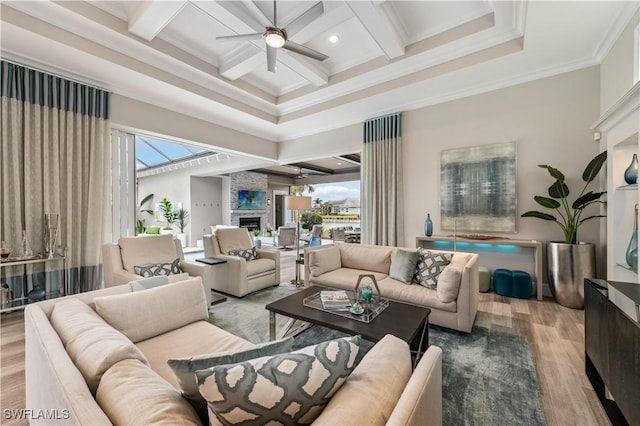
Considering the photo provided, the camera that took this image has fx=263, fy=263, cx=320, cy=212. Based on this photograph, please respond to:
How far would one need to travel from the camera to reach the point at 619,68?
9.18ft

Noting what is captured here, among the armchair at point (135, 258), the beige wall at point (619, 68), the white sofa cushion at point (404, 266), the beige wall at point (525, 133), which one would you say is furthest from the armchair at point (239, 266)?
the beige wall at point (619, 68)

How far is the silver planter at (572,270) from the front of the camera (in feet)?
10.2

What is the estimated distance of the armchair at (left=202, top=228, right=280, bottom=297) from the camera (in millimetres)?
3693

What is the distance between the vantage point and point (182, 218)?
30.7ft

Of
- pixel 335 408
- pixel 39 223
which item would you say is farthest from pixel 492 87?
pixel 39 223

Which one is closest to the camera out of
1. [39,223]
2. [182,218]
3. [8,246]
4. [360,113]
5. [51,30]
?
[51,30]

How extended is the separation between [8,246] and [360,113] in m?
5.23

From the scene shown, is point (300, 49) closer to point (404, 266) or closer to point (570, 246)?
point (404, 266)

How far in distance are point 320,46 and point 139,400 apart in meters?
3.99

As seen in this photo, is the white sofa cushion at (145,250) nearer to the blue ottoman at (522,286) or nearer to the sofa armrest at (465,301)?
the sofa armrest at (465,301)

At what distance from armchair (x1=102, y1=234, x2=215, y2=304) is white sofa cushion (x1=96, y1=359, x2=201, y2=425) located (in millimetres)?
2075

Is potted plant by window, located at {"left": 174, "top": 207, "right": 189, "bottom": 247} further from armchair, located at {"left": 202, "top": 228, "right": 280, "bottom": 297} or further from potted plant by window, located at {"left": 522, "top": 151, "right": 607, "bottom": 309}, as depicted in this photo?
potted plant by window, located at {"left": 522, "top": 151, "right": 607, "bottom": 309}

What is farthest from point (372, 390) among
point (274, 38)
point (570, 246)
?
point (570, 246)

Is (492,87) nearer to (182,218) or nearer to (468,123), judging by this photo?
(468,123)
